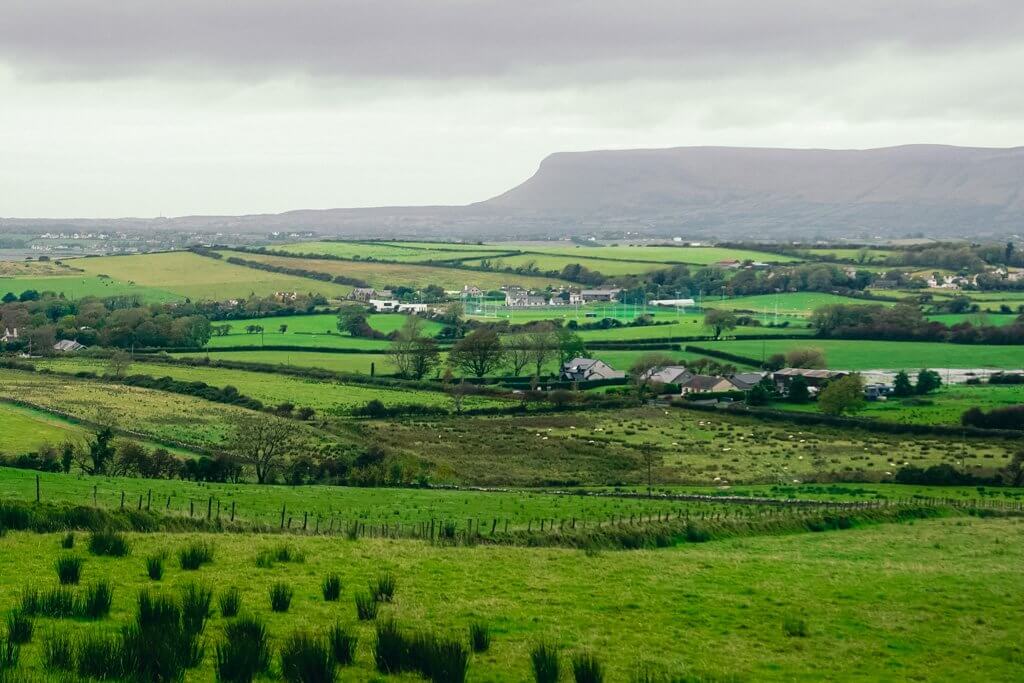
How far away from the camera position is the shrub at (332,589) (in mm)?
15852

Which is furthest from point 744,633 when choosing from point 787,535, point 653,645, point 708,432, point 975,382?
point 975,382

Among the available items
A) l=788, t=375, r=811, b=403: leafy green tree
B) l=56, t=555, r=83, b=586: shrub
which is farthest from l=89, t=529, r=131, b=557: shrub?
l=788, t=375, r=811, b=403: leafy green tree

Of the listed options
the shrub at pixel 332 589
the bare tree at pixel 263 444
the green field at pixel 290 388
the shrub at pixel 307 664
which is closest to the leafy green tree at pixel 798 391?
the green field at pixel 290 388

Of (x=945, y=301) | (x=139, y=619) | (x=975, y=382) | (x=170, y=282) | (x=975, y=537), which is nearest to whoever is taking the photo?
(x=139, y=619)

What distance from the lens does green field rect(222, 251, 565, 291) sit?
121m

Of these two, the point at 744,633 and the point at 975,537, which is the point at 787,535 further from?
the point at 744,633

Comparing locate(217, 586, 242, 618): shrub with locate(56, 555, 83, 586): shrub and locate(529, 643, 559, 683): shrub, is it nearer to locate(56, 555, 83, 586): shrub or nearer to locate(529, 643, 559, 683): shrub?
locate(56, 555, 83, 586): shrub

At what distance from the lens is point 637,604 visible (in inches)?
668

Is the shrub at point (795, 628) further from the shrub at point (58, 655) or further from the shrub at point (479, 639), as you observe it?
the shrub at point (58, 655)

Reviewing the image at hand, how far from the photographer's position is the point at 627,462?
4512 centimetres

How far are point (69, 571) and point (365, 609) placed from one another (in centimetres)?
389

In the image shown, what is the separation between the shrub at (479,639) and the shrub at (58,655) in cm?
431

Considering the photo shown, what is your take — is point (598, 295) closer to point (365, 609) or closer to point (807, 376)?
point (807, 376)

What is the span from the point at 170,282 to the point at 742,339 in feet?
191
